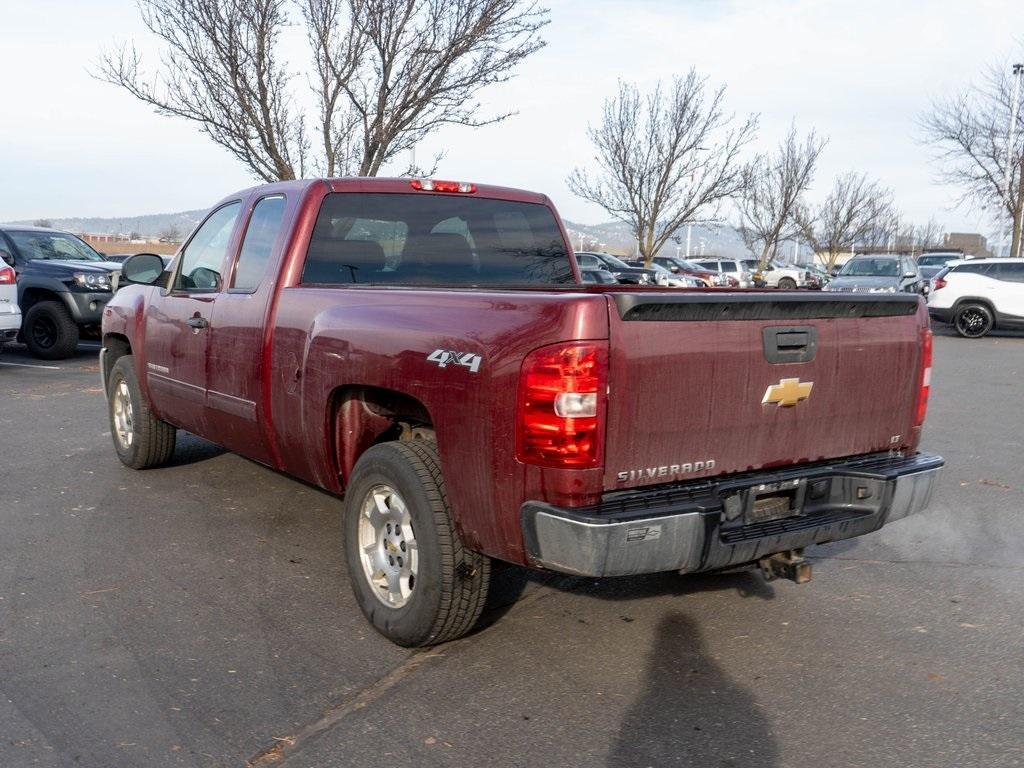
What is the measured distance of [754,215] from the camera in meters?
45.6

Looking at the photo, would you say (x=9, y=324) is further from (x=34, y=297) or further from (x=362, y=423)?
(x=362, y=423)

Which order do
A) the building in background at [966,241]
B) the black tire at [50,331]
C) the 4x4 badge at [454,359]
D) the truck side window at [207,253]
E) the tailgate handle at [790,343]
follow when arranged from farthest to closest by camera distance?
the building in background at [966,241]
the black tire at [50,331]
the truck side window at [207,253]
the tailgate handle at [790,343]
the 4x4 badge at [454,359]

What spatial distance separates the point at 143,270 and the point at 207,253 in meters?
0.66

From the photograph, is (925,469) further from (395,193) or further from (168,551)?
(168,551)

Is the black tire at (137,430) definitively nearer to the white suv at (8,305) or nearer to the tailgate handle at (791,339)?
the tailgate handle at (791,339)

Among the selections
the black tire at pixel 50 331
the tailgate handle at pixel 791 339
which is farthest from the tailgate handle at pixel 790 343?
the black tire at pixel 50 331

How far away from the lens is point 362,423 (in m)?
4.35

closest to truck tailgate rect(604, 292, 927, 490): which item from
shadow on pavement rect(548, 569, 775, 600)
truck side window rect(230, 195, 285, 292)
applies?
shadow on pavement rect(548, 569, 775, 600)

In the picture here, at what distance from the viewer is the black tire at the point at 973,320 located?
20.5m

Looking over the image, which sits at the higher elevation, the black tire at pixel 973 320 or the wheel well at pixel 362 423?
the wheel well at pixel 362 423

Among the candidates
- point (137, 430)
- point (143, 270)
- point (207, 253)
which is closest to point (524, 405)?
point (207, 253)

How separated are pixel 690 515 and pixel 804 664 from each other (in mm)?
1029

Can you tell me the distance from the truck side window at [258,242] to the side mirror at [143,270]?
127 cm

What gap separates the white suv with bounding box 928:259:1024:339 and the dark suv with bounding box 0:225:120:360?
54.0ft
